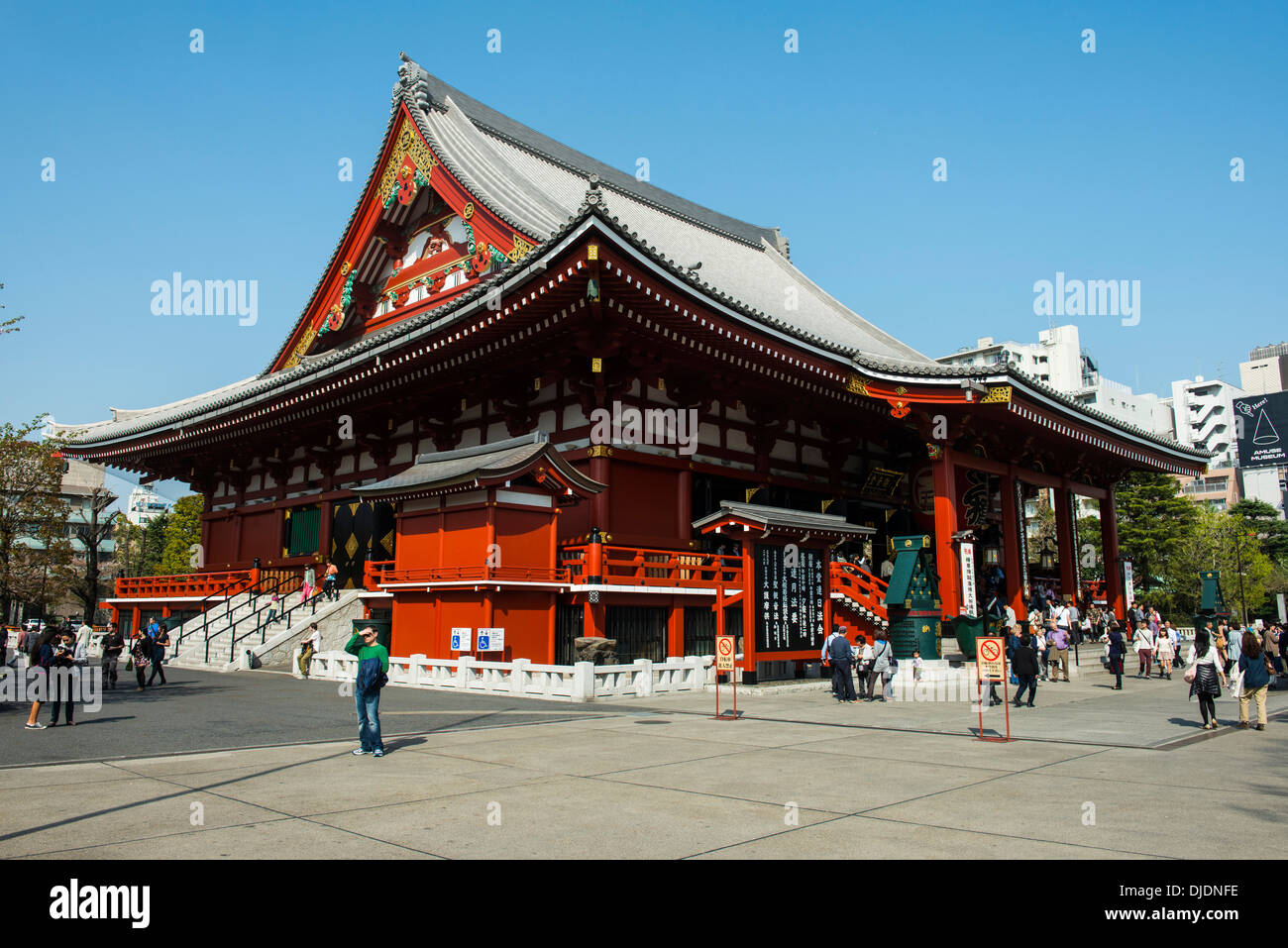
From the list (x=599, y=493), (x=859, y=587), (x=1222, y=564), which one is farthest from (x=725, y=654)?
(x=1222, y=564)

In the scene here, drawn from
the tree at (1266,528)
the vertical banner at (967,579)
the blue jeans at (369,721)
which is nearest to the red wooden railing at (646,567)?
the vertical banner at (967,579)

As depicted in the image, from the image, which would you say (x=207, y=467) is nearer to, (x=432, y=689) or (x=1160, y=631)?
(x=432, y=689)

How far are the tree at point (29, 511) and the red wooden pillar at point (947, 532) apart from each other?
35.0 metres

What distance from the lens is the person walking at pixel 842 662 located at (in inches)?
659

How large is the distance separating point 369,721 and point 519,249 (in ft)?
54.6

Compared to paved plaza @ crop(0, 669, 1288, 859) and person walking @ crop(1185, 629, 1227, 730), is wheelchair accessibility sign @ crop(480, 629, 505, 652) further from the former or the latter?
person walking @ crop(1185, 629, 1227, 730)

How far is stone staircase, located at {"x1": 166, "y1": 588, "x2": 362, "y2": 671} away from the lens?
2475 centimetres

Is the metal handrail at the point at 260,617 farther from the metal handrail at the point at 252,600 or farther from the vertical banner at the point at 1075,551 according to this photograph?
the vertical banner at the point at 1075,551

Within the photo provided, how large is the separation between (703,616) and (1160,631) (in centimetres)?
1366

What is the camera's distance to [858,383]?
910 inches

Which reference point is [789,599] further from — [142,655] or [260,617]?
[260,617]

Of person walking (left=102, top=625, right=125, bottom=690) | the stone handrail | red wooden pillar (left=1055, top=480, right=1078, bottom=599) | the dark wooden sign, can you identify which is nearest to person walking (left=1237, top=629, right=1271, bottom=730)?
the dark wooden sign

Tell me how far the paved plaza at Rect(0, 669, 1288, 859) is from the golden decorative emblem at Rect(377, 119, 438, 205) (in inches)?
765

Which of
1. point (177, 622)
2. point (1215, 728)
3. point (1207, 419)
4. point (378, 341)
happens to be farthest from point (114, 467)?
point (1207, 419)
